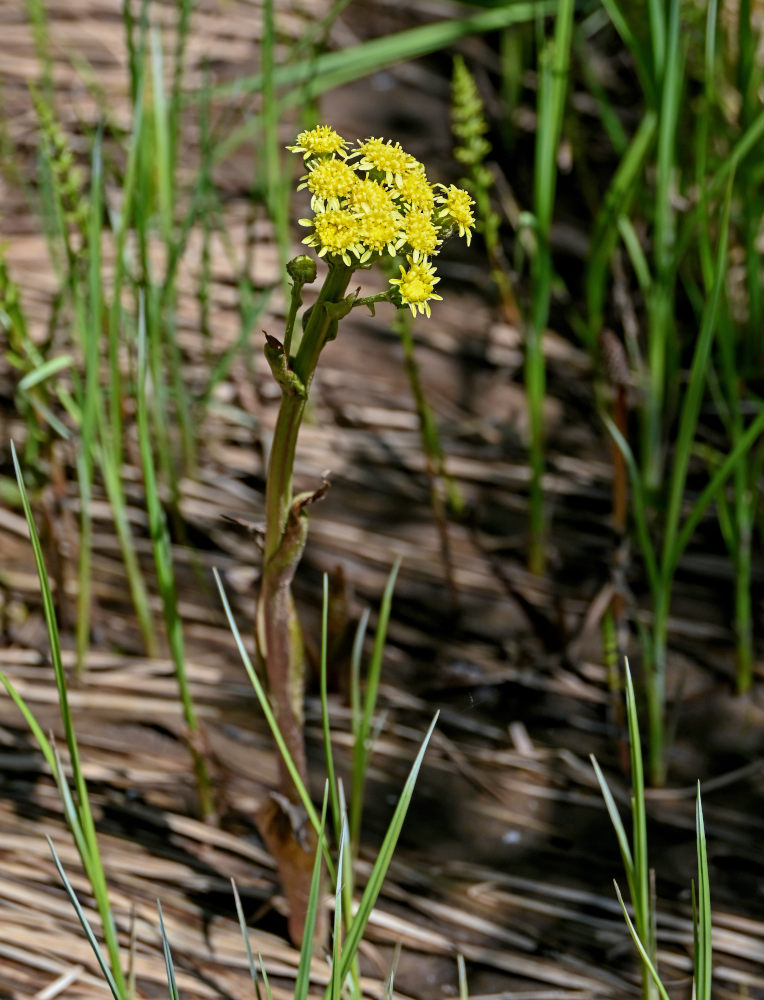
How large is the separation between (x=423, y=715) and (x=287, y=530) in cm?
46

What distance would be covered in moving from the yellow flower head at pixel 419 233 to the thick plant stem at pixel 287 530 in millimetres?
46

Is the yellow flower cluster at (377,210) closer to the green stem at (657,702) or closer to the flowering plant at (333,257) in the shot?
the flowering plant at (333,257)

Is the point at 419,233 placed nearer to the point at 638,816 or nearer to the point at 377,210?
the point at 377,210

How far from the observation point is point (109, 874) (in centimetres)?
88

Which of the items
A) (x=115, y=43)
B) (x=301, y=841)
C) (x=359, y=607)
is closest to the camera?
(x=301, y=841)

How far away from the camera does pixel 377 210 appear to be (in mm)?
557

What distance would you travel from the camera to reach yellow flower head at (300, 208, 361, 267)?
21.5 inches

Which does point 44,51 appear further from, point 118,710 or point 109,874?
point 109,874

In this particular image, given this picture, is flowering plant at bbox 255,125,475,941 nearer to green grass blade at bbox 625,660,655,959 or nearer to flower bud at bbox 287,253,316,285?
flower bud at bbox 287,253,316,285

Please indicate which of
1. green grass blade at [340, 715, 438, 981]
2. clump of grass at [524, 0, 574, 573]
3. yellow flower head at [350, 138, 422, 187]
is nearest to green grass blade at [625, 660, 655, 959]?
green grass blade at [340, 715, 438, 981]

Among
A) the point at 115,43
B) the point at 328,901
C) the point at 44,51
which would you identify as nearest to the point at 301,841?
the point at 328,901

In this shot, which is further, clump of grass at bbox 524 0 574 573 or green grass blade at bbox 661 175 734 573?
clump of grass at bbox 524 0 574 573

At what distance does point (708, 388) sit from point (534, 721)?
1.99ft

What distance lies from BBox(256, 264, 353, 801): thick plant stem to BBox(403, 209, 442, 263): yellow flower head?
0.05m
